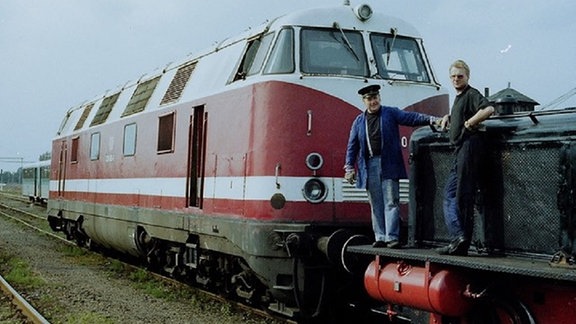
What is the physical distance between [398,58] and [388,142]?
221 cm

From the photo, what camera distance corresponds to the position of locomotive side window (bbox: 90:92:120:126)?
15174 mm

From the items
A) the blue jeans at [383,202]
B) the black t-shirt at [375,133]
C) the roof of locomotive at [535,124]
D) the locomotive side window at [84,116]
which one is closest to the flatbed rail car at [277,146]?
the blue jeans at [383,202]

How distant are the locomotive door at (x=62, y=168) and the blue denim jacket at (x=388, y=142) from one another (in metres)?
12.4

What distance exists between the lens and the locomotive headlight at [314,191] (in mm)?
8070

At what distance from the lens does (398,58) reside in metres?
9.05

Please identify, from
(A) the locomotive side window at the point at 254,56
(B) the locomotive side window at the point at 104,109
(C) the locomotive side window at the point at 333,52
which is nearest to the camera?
(C) the locomotive side window at the point at 333,52

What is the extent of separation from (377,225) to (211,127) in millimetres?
3248

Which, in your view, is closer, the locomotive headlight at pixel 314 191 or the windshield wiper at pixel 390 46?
the locomotive headlight at pixel 314 191

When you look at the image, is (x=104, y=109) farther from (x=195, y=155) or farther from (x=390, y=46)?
(x=390, y=46)

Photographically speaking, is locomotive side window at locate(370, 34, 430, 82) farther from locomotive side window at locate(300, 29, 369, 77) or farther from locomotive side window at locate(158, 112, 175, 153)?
locomotive side window at locate(158, 112, 175, 153)

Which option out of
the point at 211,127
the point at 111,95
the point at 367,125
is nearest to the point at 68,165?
the point at 111,95

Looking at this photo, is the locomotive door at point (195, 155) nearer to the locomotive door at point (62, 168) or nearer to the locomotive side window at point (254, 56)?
the locomotive side window at point (254, 56)

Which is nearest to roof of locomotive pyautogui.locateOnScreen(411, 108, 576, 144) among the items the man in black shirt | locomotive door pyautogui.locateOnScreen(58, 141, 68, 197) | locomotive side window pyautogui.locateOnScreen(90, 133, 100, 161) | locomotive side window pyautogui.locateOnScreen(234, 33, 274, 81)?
the man in black shirt

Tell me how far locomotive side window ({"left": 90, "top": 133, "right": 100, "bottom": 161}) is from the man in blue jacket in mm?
9067
